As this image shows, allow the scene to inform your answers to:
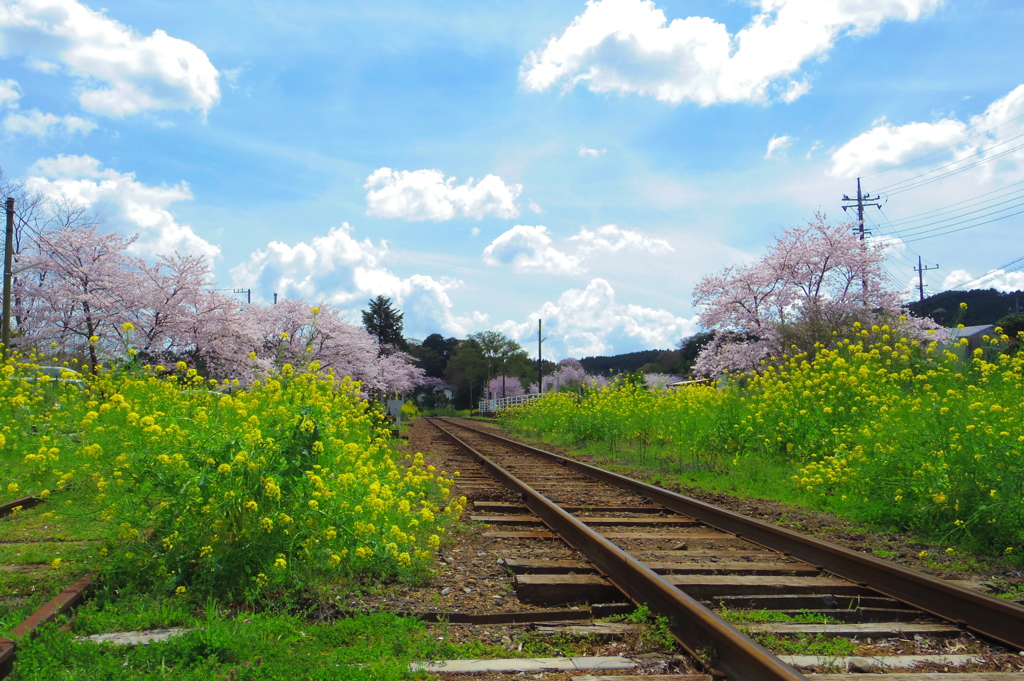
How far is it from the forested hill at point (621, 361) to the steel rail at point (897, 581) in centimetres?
10179

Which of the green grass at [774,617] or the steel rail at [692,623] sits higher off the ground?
the steel rail at [692,623]

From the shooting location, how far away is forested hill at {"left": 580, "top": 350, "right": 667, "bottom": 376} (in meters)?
114

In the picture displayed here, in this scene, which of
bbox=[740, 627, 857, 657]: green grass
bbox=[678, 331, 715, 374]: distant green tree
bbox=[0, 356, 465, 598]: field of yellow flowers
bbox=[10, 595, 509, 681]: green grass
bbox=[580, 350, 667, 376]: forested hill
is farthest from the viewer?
bbox=[580, 350, 667, 376]: forested hill

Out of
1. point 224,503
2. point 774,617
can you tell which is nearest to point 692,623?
point 774,617

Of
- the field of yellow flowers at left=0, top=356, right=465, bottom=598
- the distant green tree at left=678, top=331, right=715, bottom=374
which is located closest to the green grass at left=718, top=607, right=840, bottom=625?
the field of yellow flowers at left=0, top=356, right=465, bottom=598

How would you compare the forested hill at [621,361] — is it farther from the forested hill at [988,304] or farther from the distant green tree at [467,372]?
the forested hill at [988,304]

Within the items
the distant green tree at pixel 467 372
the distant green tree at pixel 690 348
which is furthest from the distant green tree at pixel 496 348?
the distant green tree at pixel 690 348

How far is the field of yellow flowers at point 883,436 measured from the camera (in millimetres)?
5910

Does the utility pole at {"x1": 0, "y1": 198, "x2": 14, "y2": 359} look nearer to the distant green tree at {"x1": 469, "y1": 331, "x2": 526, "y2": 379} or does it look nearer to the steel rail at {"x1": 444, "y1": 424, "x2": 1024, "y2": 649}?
the steel rail at {"x1": 444, "y1": 424, "x2": 1024, "y2": 649}

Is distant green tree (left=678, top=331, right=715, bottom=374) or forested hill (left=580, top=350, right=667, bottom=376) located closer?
distant green tree (left=678, top=331, right=715, bottom=374)

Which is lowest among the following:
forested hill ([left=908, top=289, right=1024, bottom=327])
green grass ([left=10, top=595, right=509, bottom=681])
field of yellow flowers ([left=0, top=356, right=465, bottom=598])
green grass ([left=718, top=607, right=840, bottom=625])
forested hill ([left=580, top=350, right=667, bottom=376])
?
green grass ([left=718, top=607, right=840, bottom=625])

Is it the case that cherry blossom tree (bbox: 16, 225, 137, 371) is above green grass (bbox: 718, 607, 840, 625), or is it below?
above

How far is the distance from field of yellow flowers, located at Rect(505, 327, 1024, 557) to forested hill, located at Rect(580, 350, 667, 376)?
9584 cm

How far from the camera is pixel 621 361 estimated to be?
122 meters
